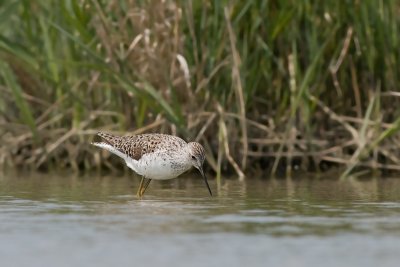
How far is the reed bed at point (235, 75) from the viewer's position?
36.2 feet

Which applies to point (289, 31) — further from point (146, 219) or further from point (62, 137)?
point (146, 219)

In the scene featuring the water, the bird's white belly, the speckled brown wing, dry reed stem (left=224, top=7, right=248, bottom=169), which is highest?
dry reed stem (left=224, top=7, right=248, bottom=169)

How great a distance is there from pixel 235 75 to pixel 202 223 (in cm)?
353

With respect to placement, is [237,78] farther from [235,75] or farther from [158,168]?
[158,168]

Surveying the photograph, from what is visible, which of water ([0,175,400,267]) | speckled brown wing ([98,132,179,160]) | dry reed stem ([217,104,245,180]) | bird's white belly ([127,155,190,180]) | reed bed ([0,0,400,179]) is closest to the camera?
water ([0,175,400,267])

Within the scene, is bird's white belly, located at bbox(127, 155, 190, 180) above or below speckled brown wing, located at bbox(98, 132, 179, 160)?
below

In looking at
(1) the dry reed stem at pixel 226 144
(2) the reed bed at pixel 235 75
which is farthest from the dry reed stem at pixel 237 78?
(1) the dry reed stem at pixel 226 144

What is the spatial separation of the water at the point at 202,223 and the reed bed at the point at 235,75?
0.60m

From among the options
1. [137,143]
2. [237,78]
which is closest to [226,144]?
[237,78]

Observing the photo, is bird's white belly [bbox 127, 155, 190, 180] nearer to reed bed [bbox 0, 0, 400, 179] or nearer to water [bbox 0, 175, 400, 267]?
water [bbox 0, 175, 400, 267]

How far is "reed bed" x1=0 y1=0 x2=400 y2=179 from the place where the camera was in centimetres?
1105

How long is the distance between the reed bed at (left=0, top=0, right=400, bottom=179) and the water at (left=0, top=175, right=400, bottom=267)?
0.60 m

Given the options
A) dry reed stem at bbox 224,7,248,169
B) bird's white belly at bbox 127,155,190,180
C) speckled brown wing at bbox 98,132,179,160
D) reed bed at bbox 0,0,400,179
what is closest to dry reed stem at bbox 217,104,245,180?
reed bed at bbox 0,0,400,179

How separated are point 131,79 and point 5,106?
1.88m
